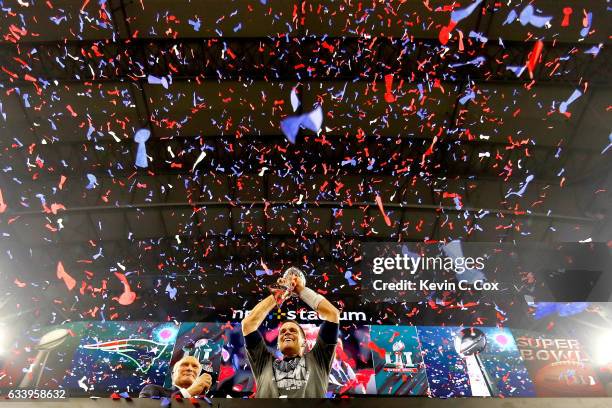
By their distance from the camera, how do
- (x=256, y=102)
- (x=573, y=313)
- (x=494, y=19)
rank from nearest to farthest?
(x=494, y=19) → (x=256, y=102) → (x=573, y=313)

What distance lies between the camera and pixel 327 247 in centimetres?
998

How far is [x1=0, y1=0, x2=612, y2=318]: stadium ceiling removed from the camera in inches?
261

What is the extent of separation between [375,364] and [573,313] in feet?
13.5

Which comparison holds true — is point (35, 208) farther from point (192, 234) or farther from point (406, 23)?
point (406, 23)

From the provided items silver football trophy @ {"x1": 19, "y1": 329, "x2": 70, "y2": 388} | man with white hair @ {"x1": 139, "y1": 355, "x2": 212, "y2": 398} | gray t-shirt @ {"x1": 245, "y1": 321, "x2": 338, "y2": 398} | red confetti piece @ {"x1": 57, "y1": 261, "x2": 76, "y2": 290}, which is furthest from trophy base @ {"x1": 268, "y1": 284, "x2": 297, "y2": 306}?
red confetti piece @ {"x1": 57, "y1": 261, "x2": 76, "y2": 290}

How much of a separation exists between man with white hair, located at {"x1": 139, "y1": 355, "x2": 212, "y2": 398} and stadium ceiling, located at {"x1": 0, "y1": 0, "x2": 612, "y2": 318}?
312cm

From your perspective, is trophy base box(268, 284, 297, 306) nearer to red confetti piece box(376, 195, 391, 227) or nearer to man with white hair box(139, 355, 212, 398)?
man with white hair box(139, 355, 212, 398)

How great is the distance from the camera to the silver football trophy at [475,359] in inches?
299

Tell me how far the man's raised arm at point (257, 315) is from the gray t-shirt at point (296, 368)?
12cm

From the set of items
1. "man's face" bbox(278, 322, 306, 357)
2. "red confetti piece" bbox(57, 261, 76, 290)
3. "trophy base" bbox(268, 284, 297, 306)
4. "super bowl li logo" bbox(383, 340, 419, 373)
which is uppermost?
"red confetti piece" bbox(57, 261, 76, 290)

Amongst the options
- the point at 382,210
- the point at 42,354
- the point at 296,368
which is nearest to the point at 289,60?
the point at 382,210

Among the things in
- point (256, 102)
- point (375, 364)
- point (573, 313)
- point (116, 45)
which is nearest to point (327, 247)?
point (375, 364)

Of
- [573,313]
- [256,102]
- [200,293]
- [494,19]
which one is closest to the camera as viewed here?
[494,19]

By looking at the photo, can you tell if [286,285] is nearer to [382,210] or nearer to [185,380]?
[185,380]
